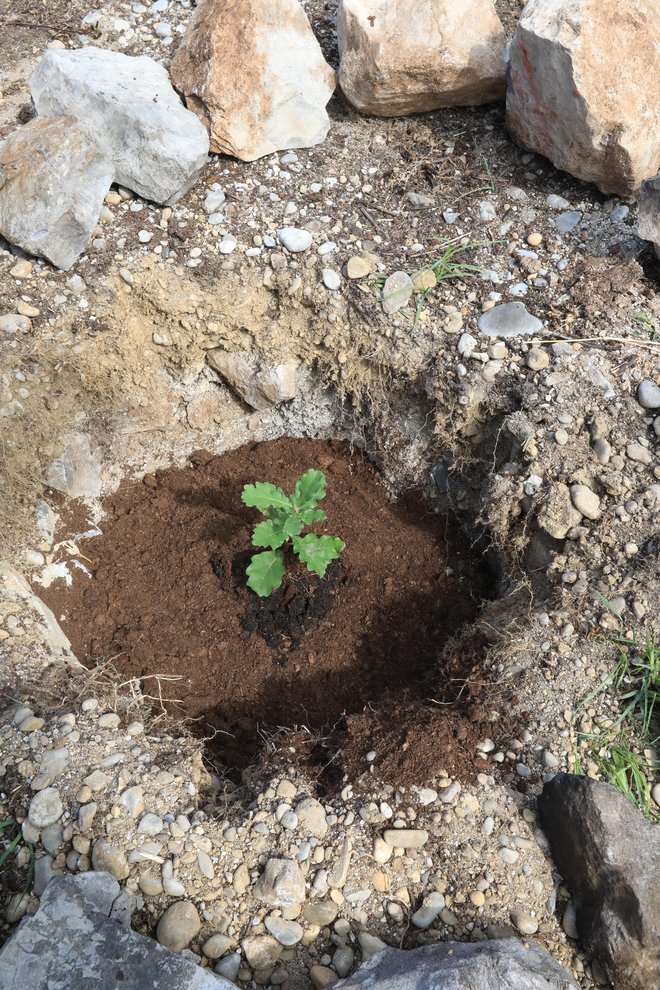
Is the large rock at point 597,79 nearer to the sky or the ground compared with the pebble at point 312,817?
nearer to the sky

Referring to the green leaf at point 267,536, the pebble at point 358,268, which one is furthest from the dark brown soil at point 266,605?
the pebble at point 358,268

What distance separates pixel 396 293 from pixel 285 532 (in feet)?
3.90

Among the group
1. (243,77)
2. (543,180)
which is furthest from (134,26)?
(543,180)

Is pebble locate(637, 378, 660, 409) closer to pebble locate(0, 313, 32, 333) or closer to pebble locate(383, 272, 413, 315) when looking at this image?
pebble locate(383, 272, 413, 315)

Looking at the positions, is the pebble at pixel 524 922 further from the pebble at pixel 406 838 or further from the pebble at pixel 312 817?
the pebble at pixel 312 817

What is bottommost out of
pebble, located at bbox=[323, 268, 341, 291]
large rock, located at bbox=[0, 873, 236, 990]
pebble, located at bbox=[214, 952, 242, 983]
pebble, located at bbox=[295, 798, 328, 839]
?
pebble, located at bbox=[214, 952, 242, 983]

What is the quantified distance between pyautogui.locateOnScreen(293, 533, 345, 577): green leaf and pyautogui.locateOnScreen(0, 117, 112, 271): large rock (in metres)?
1.66

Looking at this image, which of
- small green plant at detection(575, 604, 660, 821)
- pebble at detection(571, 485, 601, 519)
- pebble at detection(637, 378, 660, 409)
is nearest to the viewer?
small green plant at detection(575, 604, 660, 821)

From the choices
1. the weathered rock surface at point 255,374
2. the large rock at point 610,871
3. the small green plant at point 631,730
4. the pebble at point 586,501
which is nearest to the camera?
the large rock at point 610,871

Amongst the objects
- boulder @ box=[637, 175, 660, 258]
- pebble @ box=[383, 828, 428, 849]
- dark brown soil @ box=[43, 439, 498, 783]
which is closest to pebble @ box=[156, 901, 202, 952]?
pebble @ box=[383, 828, 428, 849]

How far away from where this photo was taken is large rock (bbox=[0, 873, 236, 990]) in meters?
2.00

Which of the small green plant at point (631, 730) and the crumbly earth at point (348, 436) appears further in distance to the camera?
the small green plant at point (631, 730)

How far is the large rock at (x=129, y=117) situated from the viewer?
11.0 ft

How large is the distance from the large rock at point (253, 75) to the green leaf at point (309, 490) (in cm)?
167
